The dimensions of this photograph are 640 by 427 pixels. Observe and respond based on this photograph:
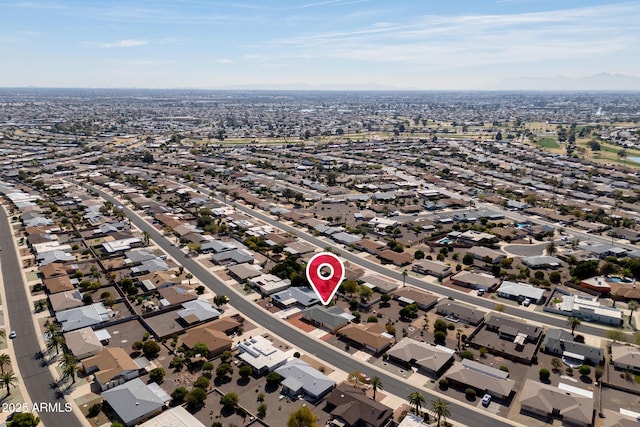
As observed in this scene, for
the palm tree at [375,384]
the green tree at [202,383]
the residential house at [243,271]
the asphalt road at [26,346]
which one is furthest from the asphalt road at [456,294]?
the asphalt road at [26,346]

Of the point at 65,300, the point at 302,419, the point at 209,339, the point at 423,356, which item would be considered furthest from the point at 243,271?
the point at 302,419

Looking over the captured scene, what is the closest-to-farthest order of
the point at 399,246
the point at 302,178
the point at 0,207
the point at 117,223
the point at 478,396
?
the point at 478,396 < the point at 399,246 < the point at 117,223 < the point at 0,207 < the point at 302,178

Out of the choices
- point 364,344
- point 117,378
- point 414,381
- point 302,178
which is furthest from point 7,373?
point 302,178

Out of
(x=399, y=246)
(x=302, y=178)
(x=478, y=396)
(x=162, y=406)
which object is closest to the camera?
(x=162, y=406)

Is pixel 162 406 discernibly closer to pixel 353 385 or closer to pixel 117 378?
pixel 117 378

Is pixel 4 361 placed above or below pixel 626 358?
above

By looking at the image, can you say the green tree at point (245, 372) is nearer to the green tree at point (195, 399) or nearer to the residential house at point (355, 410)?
the green tree at point (195, 399)

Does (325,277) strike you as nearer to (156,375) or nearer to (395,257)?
(395,257)
